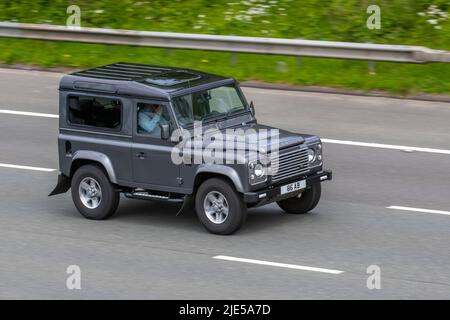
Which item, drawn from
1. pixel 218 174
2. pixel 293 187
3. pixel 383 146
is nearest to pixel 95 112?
pixel 218 174

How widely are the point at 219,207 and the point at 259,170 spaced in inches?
26.3

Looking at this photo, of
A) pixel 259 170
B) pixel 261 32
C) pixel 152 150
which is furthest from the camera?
pixel 261 32

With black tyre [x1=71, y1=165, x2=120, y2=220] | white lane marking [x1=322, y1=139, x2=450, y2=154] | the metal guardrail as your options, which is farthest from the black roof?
the metal guardrail

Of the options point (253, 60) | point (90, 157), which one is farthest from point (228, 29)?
point (90, 157)

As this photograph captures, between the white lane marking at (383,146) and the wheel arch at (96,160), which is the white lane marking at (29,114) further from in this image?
the wheel arch at (96,160)

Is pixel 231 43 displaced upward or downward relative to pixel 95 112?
downward

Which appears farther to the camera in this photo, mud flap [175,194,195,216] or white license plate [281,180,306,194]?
mud flap [175,194,195,216]

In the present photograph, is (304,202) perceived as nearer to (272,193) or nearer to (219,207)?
(272,193)

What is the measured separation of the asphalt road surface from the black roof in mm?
1663

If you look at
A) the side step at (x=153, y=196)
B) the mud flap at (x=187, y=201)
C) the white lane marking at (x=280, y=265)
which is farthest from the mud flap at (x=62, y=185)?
the white lane marking at (x=280, y=265)

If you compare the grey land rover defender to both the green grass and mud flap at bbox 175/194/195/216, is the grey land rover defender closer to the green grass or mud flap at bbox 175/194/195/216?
mud flap at bbox 175/194/195/216

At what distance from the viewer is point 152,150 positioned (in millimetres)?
14070

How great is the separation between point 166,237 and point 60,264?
1499 millimetres

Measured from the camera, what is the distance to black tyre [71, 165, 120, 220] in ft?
47.3
